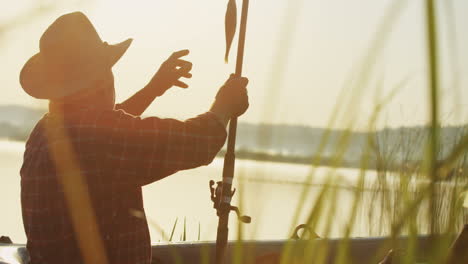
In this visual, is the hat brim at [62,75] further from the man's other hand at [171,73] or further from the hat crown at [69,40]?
the man's other hand at [171,73]

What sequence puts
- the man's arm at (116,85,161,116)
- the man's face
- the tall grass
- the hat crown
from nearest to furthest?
the tall grass
the man's face
the hat crown
the man's arm at (116,85,161,116)

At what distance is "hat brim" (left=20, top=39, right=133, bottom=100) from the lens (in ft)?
7.52

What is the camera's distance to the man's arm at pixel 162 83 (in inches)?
106

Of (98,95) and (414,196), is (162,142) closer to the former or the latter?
(98,95)

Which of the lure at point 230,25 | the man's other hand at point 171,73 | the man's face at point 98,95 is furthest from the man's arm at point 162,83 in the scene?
the lure at point 230,25

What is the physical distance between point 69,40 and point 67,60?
0.10 m

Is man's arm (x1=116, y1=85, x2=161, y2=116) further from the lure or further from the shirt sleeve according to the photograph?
the lure

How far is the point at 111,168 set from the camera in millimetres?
2143

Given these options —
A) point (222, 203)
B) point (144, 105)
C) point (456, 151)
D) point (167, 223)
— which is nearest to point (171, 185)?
point (167, 223)

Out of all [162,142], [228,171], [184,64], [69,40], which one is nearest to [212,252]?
[184,64]

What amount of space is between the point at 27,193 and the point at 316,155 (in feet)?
5.89

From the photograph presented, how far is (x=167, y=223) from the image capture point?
35.0ft

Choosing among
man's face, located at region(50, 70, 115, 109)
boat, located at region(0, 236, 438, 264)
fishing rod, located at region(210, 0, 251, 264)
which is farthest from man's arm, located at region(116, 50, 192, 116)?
fishing rod, located at region(210, 0, 251, 264)

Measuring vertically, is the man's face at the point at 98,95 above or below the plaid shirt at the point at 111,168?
above
